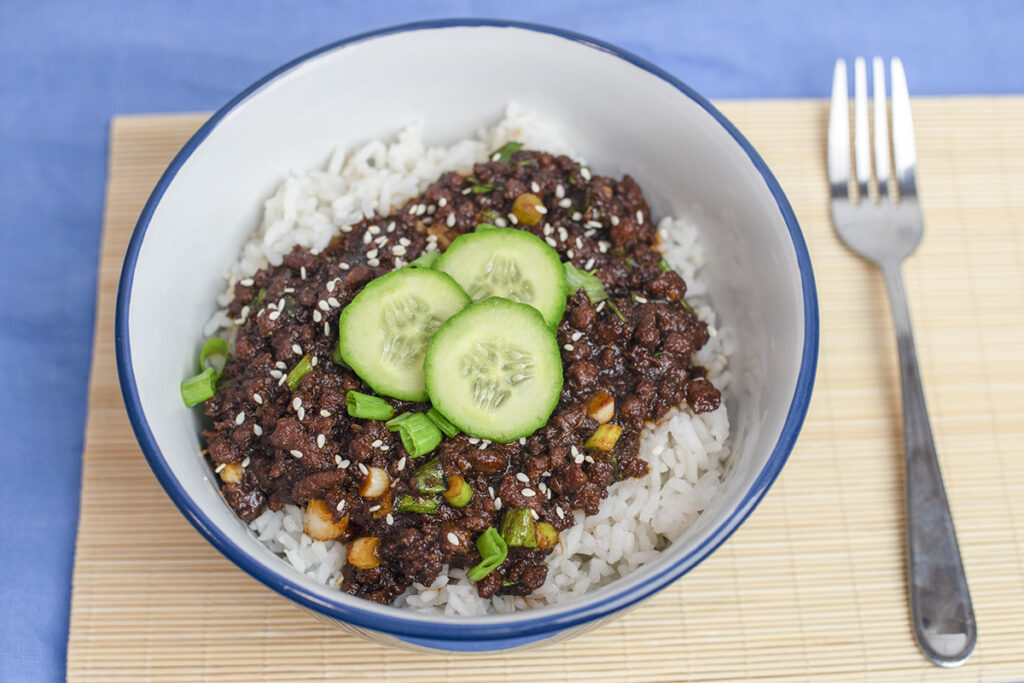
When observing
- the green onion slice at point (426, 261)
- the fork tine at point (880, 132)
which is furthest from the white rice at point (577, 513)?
the fork tine at point (880, 132)

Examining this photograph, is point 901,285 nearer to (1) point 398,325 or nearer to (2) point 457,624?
(1) point 398,325

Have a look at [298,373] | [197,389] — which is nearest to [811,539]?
[298,373]

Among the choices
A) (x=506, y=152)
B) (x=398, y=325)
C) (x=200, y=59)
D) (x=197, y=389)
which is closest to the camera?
(x=398, y=325)

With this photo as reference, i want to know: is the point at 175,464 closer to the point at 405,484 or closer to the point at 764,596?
the point at 405,484

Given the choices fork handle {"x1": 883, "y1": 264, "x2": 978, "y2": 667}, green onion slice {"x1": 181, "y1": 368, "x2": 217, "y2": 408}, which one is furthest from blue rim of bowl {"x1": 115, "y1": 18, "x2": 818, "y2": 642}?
fork handle {"x1": 883, "y1": 264, "x2": 978, "y2": 667}

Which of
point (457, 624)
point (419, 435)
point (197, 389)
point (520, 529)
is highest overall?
point (197, 389)

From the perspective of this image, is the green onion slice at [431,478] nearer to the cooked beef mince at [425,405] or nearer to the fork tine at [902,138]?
the cooked beef mince at [425,405]

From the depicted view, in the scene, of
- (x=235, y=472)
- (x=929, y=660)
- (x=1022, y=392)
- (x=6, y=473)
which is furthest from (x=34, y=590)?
(x=1022, y=392)

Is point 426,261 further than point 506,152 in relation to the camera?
No
